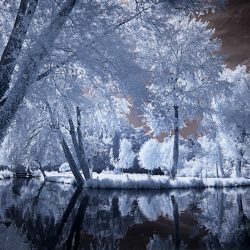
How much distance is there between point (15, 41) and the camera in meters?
9.21

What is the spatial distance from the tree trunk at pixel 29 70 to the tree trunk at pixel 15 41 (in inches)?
13.3

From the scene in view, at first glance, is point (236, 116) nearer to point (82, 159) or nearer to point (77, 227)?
point (82, 159)

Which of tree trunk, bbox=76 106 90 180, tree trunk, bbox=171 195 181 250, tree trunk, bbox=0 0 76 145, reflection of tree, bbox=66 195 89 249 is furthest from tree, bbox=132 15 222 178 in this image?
tree trunk, bbox=0 0 76 145

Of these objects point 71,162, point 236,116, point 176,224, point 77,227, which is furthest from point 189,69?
point 77,227

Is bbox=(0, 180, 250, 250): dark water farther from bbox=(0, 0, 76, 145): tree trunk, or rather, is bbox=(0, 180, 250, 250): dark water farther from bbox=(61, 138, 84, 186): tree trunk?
bbox=(61, 138, 84, 186): tree trunk

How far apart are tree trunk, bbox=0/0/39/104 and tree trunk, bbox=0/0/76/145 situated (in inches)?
13.3

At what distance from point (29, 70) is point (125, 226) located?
4.24 metres

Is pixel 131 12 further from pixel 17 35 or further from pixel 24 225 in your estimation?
pixel 24 225

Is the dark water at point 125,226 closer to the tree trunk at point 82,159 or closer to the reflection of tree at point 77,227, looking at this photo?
the reflection of tree at point 77,227

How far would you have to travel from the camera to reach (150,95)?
9.80 metres

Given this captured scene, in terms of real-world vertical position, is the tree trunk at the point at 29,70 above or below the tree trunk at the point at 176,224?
above

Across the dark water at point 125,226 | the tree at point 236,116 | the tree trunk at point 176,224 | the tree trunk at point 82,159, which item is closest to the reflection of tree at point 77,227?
the dark water at point 125,226

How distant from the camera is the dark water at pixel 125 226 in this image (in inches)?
273

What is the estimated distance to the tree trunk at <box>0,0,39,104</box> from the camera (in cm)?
888
